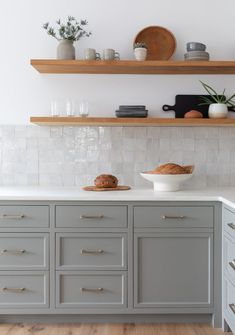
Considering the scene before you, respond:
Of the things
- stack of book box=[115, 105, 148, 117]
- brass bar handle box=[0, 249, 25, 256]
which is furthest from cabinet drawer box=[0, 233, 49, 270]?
stack of book box=[115, 105, 148, 117]

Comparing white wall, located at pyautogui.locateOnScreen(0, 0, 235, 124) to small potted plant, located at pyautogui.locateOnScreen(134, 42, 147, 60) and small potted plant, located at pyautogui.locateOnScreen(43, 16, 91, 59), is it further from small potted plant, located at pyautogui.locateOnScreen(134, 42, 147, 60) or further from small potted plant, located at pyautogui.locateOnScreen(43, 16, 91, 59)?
small potted plant, located at pyautogui.locateOnScreen(134, 42, 147, 60)

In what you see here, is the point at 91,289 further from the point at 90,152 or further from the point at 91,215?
the point at 90,152

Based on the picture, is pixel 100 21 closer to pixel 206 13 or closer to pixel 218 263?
pixel 206 13

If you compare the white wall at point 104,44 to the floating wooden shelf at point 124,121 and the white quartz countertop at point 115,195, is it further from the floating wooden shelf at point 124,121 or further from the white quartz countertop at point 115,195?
the white quartz countertop at point 115,195

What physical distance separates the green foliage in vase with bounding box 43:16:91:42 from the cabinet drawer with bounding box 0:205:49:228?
136 centimetres

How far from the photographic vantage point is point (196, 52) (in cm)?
331

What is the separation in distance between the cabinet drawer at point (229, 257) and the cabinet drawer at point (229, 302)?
7cm

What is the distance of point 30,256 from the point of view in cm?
292

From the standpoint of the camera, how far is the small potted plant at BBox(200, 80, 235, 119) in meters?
3.33

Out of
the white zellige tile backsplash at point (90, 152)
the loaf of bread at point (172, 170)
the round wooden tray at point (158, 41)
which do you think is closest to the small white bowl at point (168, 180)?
the loaf of bread at point (172, 170)

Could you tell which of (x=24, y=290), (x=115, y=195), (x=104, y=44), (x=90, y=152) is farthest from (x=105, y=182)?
(x=104, y=44)

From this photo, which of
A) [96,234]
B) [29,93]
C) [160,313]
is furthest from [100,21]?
[160,313]

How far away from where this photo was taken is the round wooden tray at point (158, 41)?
3.52 m

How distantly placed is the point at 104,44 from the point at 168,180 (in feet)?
4.10
